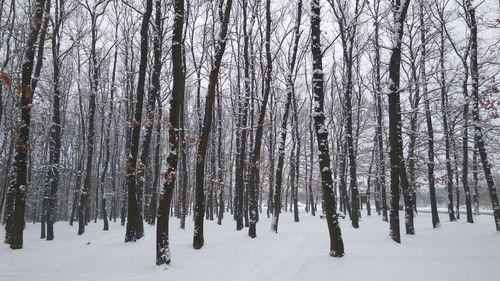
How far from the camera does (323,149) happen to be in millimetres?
9297

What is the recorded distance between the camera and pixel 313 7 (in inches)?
381

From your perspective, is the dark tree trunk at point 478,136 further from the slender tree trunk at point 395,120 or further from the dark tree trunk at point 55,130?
the dark tree trunk at point 55,130

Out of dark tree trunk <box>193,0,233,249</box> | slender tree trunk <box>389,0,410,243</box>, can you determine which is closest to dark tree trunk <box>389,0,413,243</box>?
slender tree trunk <box>389,0,410,243</box>

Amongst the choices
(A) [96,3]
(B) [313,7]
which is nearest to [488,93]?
(B) [313,7]

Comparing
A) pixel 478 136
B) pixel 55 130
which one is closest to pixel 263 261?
pixel 478 136

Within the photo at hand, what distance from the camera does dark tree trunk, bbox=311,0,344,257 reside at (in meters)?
8.92

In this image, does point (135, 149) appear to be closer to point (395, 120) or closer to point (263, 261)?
point (263, 261)

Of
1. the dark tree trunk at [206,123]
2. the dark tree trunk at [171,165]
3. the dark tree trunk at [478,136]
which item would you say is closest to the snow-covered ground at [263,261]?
the dark tree trunk at [171,165]

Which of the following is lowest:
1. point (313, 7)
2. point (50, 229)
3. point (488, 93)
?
point (50, 229)

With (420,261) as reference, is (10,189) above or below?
above

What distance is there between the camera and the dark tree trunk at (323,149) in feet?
29.3

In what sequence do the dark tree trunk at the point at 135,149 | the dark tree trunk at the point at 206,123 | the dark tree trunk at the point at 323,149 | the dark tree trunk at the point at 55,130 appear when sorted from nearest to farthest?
the dark tree trunk at the point at 323,149 → the dark tree trunk at the point at 206,123 → the dark tree trunk at the point at 135,149 → the dark tree trunk at the point at 55,130

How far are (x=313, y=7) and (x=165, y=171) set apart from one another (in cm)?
626

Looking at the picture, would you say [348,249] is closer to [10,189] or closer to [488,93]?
[488,93]
